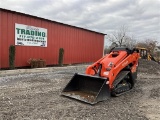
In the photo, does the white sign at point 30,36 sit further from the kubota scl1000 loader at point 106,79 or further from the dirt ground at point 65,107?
the kubota scl1000 loader at point 106,79

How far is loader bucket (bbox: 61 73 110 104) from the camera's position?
5144 mm

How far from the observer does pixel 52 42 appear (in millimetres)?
13906

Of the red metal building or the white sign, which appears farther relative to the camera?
the white sign

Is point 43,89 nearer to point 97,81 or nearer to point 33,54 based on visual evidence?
point 97,81

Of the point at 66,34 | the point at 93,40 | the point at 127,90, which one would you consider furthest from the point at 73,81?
the point at 93,40

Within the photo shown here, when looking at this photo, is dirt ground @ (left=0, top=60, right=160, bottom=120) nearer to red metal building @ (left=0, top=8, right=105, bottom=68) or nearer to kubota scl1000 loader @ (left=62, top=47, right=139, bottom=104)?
kubota scl1000 loader @ (left=62, top=47, right=139, bottom=104)

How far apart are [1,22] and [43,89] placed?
5.86 meters

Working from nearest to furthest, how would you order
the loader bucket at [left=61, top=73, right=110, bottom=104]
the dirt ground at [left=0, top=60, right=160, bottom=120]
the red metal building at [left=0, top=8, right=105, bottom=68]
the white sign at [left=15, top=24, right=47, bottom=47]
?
the dirt ground at [left=0, top=60, right=160, bottom=120] → the loader bucket at [left=61, top=73, right=110, bottom=104] → the red metal building at [left=0, top=8, right=105, bottom=68] → the white sign at [left=15, top=24, right=47, bottom=47]

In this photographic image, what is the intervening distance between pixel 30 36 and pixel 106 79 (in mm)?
8206

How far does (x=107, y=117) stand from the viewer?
4238mm

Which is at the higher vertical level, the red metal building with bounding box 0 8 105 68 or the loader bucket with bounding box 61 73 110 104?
the red metal building with bounding box 0 8 105 68

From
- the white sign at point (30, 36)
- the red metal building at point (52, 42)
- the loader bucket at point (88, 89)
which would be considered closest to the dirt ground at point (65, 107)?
the loader bucket at point (88, 89)

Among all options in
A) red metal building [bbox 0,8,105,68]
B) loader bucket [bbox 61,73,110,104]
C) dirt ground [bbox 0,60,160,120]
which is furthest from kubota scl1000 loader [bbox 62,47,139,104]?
red metal building [bbox 0,8,105,68]

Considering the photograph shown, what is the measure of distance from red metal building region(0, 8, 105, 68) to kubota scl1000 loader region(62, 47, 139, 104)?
6296mm
